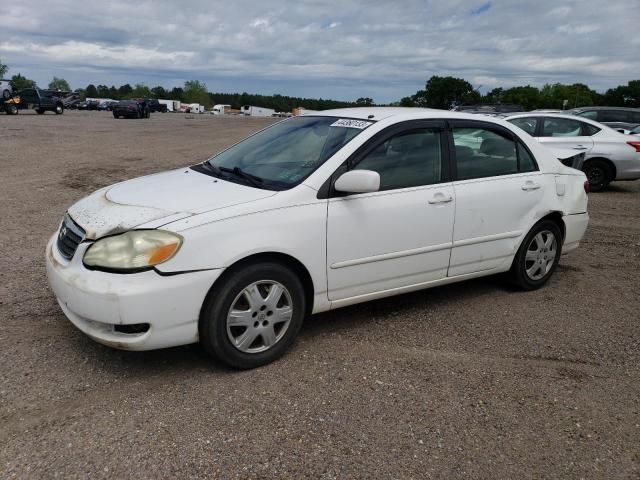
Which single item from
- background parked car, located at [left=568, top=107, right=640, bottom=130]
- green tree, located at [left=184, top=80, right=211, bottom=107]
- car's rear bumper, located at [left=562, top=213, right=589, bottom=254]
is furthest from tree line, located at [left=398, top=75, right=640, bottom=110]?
green tree, located at [left=184, top=80, right=211, bottom=107]

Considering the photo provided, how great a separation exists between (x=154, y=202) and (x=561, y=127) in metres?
10.1

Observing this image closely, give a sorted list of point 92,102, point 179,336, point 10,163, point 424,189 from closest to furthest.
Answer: point 179,336 < point 424,189 < point 10,163 < point 92,102

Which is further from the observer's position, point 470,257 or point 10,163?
point 10,163

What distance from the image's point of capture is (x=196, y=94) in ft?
519

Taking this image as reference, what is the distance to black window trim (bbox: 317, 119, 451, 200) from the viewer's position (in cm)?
385

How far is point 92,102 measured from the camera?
7119cm

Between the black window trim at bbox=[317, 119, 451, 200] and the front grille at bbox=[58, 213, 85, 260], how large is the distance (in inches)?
59.9

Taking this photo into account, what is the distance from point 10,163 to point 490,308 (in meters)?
11.4

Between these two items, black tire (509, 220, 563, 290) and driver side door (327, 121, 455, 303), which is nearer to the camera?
driver side door (327, 121, 455, 303)

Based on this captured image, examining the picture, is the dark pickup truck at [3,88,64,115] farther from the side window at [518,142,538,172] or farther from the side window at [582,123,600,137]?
the side window at [518,142,538,172]

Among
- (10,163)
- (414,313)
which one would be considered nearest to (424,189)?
(414,313)

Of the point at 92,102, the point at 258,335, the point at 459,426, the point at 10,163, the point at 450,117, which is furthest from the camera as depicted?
the point at 92,102

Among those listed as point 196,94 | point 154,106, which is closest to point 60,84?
point 196,94

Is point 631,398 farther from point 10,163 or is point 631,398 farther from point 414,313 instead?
point 10,163
